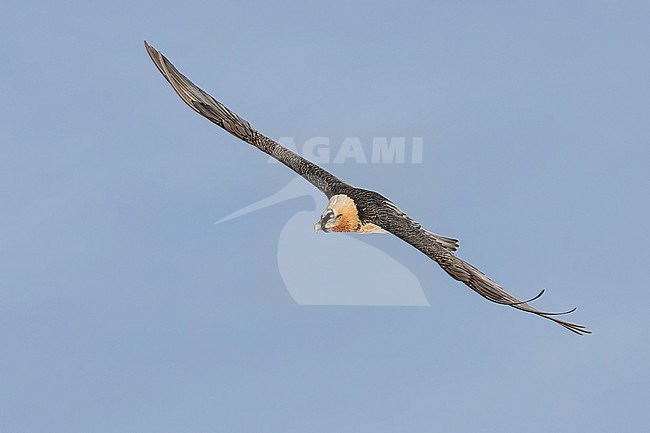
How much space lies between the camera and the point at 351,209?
22328 millimetres

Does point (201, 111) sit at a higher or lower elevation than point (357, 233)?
higher

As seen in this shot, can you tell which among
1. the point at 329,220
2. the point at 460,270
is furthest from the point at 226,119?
the point at 460,270

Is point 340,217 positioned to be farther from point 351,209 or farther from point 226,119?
point 226,119

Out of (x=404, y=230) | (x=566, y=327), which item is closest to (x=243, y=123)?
(x=404, y=230)

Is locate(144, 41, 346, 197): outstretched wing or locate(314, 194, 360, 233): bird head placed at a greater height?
locate(144, 41, 346, 197): outstretched wing

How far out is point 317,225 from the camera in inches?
884

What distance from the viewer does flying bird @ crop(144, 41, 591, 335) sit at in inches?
749

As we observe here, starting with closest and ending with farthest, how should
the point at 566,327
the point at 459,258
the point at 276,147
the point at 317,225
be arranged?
the point at 566,327 < the point at 459,258 < the point at 317,225 < the point at 276,147

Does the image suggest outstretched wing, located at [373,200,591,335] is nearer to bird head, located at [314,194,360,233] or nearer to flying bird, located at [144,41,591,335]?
flying bird, located at [144,41,591,335]

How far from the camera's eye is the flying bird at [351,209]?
1903 cm

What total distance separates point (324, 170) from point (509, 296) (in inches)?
253

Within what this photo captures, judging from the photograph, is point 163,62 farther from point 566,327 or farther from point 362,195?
point 566,327

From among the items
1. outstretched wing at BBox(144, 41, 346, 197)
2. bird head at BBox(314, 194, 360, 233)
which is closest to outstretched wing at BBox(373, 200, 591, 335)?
bird head at BBox(314, 194, 360, 233)

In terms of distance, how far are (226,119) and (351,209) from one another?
13.1 ft
